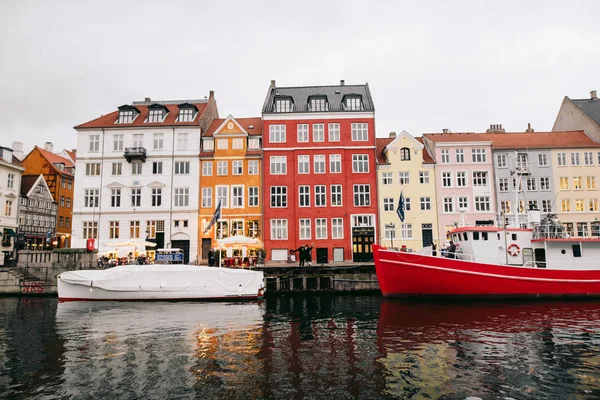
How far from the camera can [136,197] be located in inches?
1651

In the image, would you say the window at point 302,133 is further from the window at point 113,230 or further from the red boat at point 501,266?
the window at point 113,230

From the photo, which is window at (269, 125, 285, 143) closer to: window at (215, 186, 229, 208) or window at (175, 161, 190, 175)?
window at (215, 186, 229, 208)

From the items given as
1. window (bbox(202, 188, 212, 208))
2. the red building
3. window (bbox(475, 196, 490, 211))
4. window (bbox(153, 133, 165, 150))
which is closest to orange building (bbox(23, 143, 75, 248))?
window (bbox(153, 133, 165, 150))

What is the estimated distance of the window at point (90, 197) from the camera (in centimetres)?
4194

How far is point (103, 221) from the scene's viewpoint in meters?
41.3

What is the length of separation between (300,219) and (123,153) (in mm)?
20727

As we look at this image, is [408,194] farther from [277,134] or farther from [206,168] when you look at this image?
[206,168]

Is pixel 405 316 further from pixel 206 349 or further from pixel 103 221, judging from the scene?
pixel 103 221

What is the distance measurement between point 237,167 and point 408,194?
18.8m

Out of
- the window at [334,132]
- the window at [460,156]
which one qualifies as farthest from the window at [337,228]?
the window at [460,156]

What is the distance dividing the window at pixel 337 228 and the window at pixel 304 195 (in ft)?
10.9

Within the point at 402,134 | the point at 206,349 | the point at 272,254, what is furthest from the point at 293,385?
the point at 402,134

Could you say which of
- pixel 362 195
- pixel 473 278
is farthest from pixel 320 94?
pixel 473 278

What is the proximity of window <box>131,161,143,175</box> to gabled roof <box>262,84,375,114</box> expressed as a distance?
14774mm
